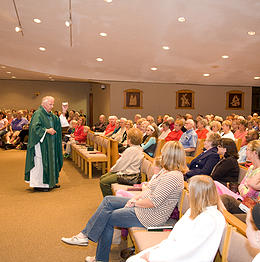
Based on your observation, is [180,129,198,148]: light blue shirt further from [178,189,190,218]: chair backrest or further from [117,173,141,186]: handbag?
[178,189,190,218]: chair backrest

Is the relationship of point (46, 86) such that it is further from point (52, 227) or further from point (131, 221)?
point (131, 221)

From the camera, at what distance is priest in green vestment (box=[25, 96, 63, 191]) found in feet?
17.5

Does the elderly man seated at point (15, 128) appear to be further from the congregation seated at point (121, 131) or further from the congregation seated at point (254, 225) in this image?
the congregation seated at point (254, 225)

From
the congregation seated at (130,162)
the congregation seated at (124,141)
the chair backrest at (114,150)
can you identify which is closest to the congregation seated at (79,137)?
the congregation seated at (124,141)

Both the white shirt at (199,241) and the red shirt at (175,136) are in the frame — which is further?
the red shirt at (175,136)

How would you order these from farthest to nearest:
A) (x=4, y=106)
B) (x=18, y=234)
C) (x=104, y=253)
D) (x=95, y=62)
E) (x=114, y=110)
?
(x=4, y=106), (x=114, y=110), (x=95, y=62), (x=18, y=234), (x=104, y=253)

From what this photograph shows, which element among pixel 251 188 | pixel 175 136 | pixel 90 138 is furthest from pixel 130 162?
pixel 90 138

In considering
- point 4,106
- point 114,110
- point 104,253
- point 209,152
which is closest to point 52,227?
point 104,253

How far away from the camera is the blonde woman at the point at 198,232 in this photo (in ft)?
6.07

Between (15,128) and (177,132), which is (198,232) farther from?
(15,128)

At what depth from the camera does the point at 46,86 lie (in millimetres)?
16734

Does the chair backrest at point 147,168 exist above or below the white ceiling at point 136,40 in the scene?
below

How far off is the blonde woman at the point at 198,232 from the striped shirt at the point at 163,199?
0.63 m

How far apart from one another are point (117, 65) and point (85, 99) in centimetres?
605
